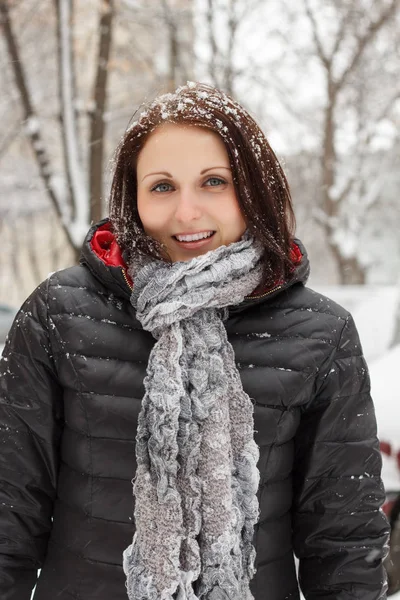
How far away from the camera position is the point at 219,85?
895cm

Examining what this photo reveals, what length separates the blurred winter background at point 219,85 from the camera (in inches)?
229

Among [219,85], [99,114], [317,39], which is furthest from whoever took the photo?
[317,39]

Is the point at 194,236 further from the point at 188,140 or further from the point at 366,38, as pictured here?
the point at 366,38

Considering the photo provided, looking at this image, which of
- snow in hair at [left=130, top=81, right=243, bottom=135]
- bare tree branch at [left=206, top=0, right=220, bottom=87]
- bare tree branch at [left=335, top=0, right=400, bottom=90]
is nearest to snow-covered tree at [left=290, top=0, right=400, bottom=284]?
bare tree branch at [left=335, top=0, right=400, bottom=90]

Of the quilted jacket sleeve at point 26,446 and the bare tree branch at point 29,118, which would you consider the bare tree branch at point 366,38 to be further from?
the quilted jacket sleeve at point 26,446

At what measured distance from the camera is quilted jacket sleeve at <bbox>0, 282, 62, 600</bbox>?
1.46m

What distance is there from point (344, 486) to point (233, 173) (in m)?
0.76

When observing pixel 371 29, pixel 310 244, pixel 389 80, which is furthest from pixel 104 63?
pixel 310 244

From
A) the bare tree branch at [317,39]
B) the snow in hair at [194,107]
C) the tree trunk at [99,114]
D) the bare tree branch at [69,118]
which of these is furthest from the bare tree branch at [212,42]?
the snow in hair at [194,107]

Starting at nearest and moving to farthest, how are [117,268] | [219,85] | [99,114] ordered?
1. [117,268]
2. [99,114]
3. [219,85]

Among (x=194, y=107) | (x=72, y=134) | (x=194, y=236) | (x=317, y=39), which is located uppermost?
(x=317, y=39)

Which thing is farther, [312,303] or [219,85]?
[219,85]

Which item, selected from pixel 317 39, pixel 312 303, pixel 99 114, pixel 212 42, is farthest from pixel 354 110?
pixel 312 303

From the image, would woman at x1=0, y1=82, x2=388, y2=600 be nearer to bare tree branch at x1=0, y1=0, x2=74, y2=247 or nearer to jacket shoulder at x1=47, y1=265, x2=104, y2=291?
jacket shoulder at x1=47, y1=265, x2=104, y2=291
